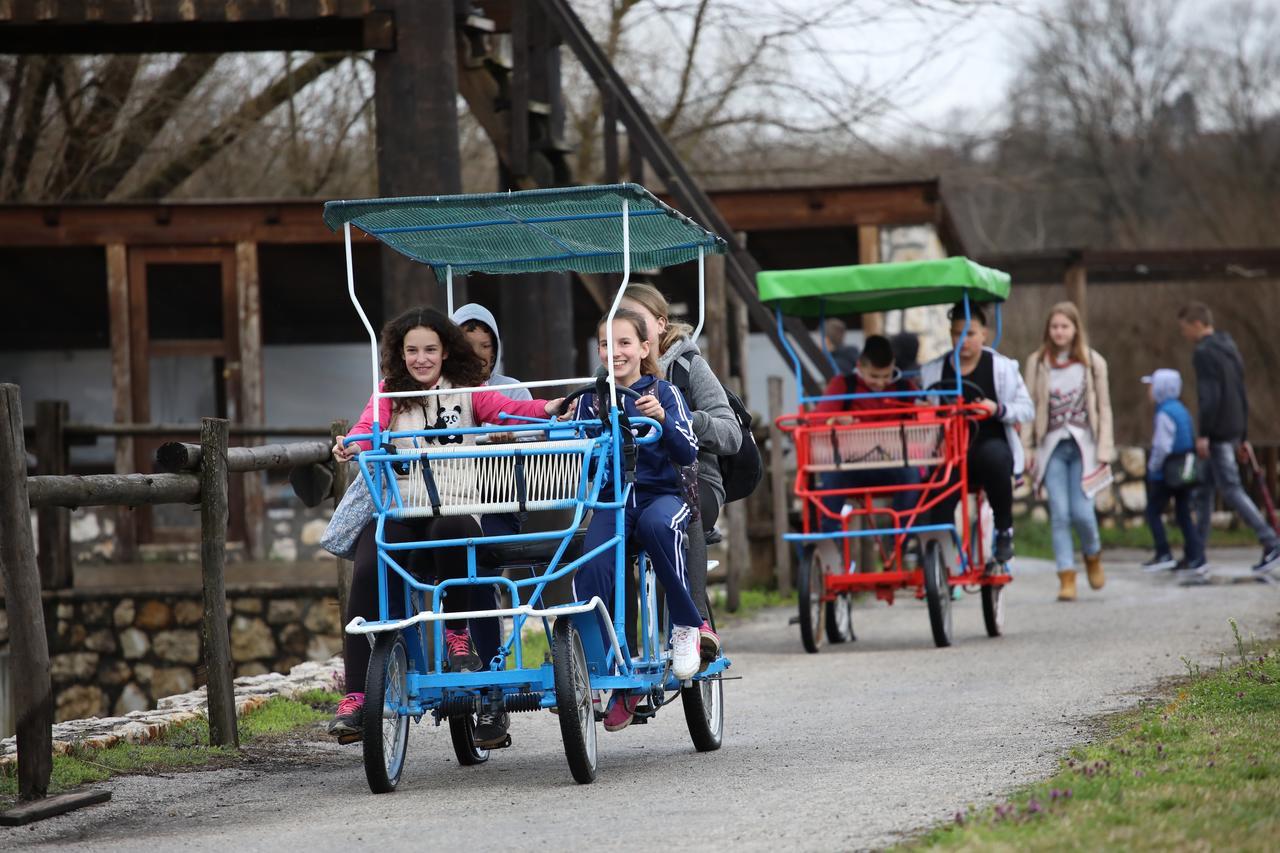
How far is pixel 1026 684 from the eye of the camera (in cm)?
818

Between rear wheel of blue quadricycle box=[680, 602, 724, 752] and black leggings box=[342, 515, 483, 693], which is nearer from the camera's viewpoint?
black leggings box=[342, 515, 483, 693]

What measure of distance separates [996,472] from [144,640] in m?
6.84

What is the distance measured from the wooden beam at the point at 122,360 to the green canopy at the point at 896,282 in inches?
349

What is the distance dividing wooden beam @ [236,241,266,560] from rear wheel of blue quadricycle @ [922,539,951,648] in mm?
9387

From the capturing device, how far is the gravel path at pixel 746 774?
5.03 meters

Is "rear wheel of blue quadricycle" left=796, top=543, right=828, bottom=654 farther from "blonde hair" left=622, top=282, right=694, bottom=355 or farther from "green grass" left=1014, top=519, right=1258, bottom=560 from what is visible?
"green grass" left=1014, top=519, right=1258, bottom=560

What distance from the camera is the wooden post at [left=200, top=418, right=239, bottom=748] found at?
711cm

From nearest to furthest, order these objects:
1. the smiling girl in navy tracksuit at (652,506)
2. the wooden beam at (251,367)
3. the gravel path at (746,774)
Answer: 1. the gravel path at (746,774)
2. the smiling girl in navy tracksuit at (652,506)
3. the wooden beam at (251,367)

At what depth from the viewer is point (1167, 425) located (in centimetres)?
1573

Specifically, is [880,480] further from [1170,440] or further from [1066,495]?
[1170,440]

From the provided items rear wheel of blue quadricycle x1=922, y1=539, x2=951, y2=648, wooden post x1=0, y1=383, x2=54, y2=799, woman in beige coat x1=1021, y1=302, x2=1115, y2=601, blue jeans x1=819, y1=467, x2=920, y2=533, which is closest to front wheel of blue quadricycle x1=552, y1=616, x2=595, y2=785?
wooden post x1=0, y1=383, x2=54, y2=799

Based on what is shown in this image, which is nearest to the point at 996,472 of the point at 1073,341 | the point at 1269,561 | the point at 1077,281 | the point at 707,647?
the point at 1073,341

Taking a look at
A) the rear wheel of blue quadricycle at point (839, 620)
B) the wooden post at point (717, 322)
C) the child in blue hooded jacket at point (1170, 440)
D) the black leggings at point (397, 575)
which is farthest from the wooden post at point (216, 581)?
the child in blue hooded jacket at point (1170, 440)

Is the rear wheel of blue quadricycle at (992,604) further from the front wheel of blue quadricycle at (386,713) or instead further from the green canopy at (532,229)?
the front wheel of blue quadricycle at (386,713)
